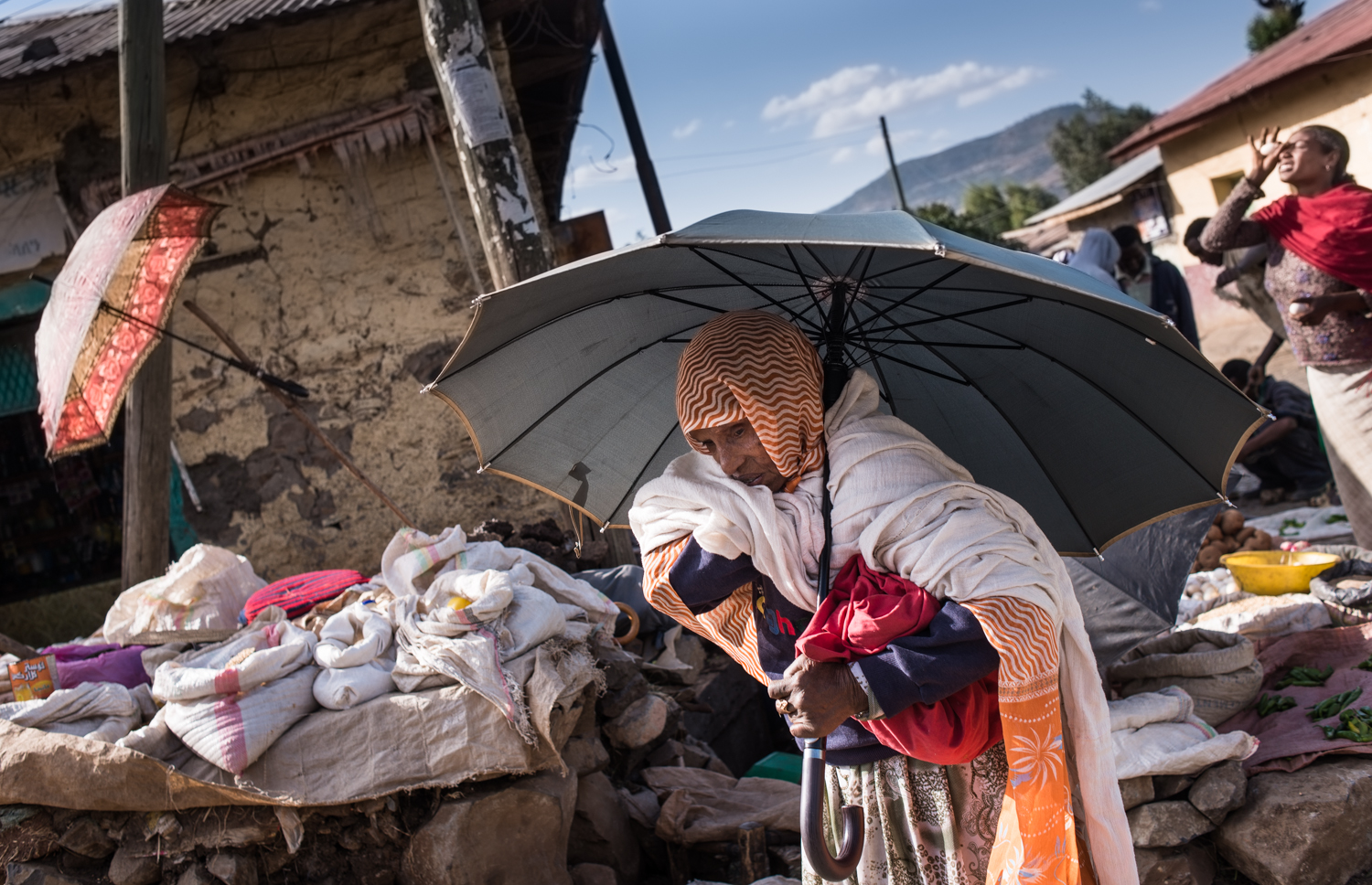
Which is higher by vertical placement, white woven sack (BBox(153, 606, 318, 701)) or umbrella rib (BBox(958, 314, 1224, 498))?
umbrella rib (BBox(958, 314, 1224, 498))

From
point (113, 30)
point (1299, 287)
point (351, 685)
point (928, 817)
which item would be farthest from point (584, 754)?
point (113, 30)

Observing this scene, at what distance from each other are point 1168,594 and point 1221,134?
517 inches

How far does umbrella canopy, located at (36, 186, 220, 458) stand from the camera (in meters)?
3.61

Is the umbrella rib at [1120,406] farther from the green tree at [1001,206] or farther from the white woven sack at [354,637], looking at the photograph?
the green tree at [1001,206]

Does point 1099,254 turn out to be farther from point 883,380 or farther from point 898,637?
point 898,637

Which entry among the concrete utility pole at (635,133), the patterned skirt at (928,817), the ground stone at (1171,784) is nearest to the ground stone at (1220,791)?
the ground stone at (1171,784)

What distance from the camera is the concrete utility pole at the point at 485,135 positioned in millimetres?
3881

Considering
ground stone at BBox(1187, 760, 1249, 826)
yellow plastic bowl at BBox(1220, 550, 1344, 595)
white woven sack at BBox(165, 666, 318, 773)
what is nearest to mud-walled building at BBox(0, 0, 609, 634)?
white woven sack at BBox(165, 666, 318, 773)

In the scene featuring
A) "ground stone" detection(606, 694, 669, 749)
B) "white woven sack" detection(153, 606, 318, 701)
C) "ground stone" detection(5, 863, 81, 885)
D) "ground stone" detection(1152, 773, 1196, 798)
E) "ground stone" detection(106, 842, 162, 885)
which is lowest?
"ground stone" detection(1152, 773, 1196, 798)

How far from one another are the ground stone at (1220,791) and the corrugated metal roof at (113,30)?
18.5 feet

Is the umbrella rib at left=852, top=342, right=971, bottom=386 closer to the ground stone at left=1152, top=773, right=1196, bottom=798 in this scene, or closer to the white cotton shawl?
the white cotton shawl

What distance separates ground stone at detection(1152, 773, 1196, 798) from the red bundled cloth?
1.45 metres

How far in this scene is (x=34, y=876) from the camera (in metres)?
2.93

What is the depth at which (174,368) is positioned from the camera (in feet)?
19.7
